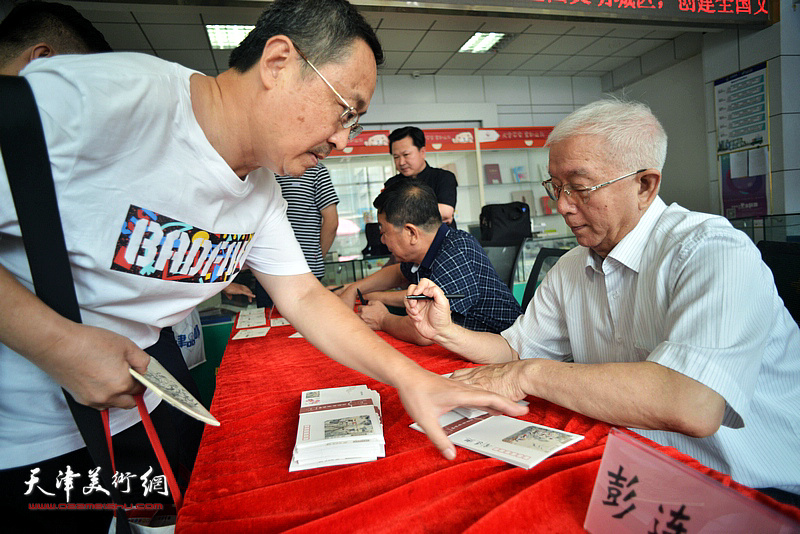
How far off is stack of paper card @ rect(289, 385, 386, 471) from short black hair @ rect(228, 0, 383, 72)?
71 centimetres

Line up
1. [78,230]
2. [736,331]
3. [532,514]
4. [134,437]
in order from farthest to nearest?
[134,437] → [736,331] → [78,230] → [532,514]

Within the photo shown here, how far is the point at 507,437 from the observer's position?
2.86ft

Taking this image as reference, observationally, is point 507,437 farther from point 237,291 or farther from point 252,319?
point 237,291

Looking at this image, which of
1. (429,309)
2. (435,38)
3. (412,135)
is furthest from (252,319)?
(435,38)

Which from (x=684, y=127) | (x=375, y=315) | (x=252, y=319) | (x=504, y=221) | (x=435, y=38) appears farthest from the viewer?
(x=684, y=127)

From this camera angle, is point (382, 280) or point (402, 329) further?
point (382, 280)

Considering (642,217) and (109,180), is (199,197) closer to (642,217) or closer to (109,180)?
(109,180)

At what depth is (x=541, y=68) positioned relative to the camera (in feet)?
21.4

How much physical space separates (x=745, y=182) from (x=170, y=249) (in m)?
5.83

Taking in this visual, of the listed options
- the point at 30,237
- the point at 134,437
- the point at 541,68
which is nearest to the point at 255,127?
the point at 30,237

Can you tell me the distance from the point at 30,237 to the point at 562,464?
896 millimetres

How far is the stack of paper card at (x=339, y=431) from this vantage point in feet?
2.74

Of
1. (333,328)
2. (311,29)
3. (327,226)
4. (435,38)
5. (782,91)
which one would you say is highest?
(435,38)

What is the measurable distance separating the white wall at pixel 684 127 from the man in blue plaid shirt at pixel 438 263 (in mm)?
4834
